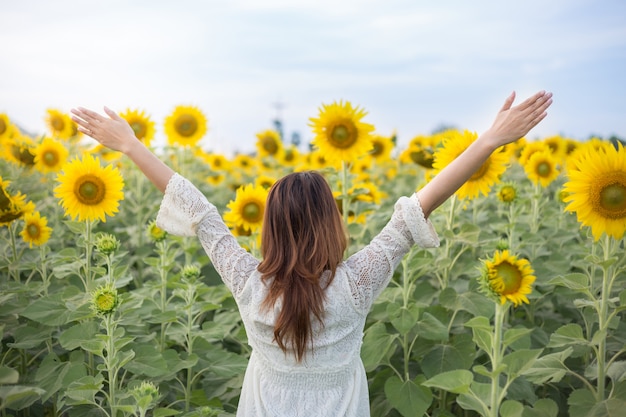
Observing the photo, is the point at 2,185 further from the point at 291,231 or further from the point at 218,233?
the point at 291,231

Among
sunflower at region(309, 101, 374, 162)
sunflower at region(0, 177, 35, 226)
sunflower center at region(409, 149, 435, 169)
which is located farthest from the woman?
sunflower center at region(409, 149, 435, 169)

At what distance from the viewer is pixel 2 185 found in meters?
3.00

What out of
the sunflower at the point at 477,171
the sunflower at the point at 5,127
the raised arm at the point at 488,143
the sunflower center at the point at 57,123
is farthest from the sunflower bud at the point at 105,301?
the sunflower center at the point at 57,123

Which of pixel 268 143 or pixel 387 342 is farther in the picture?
pixel 268 143

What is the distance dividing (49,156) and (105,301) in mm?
2601

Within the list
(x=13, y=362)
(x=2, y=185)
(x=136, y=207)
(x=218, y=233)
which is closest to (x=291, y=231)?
(x=218, y=233)

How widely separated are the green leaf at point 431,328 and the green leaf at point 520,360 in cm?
55

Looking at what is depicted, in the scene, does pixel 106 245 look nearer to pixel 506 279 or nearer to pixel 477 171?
pixel 506 279

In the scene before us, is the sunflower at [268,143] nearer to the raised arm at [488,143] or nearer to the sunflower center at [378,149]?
the sunflower center at [378,149]

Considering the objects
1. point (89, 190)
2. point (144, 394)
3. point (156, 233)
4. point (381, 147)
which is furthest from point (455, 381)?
point (381, 147)

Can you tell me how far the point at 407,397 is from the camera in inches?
106

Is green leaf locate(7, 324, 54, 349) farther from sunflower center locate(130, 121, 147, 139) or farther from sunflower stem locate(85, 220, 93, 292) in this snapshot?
sunflower center locate(130, 121, 147, 139)

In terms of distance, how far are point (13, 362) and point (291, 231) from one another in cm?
193

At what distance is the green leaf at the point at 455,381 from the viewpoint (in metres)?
2.03
